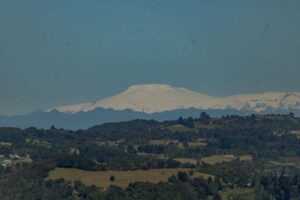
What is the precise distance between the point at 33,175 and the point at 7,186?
22.0 feet

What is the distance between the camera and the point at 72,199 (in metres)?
169

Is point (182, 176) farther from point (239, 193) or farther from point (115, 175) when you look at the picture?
point (115, 175)

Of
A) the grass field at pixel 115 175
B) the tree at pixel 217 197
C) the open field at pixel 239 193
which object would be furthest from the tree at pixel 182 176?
the tree at pixel 217 197

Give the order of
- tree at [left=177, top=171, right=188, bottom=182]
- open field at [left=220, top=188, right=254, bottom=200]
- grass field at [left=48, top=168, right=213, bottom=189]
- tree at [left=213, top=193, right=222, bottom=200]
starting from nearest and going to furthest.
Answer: tree at [left=213, top=193, right=222, bottom=200] < open field at [left=220, top=188, right=254, bottom=200] < grass field at [left=48, top=168, right=213, bottom=189] < tree at [left=177, top=171, right=188, bottom=182]

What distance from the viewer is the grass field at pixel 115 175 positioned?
18162 cm

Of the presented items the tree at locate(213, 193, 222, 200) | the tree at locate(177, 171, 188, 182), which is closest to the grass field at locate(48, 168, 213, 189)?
the tree at locate(177, 171, 188, 182)

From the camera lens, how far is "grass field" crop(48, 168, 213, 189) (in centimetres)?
18162

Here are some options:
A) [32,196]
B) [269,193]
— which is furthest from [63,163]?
[269,193]

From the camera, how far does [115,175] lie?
190 meters

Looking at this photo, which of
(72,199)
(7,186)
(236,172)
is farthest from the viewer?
(236,172)

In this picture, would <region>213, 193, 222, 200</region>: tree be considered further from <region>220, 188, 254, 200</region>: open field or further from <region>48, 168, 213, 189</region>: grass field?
<region>48, 168, 213, 189</region>: grass field

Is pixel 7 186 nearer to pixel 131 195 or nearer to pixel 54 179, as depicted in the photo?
pixel 54 179

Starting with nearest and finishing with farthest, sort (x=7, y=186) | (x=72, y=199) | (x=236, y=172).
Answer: (x=72, y=199) < (x=7, y=186) < (x=236, y=172)

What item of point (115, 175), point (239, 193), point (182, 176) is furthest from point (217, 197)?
point (115, 175)
